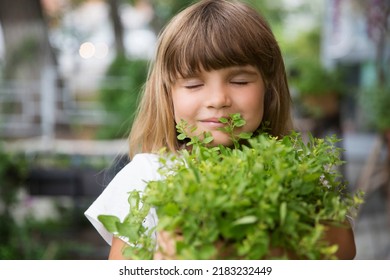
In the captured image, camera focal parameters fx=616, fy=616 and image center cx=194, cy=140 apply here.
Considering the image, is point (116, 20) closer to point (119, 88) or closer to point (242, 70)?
point (119, 88)

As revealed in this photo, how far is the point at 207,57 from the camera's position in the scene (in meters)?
1.09

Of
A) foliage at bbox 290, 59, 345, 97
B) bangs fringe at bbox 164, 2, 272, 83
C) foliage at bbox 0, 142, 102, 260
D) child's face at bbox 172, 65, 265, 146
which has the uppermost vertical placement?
bangs fringe at bbox 164, 2, 272, 83

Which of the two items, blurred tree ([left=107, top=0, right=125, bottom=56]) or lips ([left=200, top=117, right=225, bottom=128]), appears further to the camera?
blurred tree ([left=107, top=0, right=125, bottom=56])

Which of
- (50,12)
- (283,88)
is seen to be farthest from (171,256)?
(50,12)

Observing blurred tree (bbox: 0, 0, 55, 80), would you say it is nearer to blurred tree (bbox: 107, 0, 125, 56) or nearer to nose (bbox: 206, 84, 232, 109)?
blurred tree (bbox: 107, 0, 125, 56)

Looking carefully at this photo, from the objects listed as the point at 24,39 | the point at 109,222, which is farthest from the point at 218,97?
the point at 24,39

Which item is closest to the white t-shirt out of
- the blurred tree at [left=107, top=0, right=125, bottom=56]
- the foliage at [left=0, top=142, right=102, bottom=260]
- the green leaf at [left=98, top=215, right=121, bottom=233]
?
the green leaf at [left=98, top=215, right=121, bottom=233]

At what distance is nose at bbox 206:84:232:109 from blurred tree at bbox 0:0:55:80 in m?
4.73

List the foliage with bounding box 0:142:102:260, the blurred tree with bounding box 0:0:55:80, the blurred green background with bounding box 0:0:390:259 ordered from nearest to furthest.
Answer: the foliage with bounding box 0:142:102:260 → the blurred green background with bounding box 0:0:390:259 → the blurred tree with bounding box 0:0:55:80

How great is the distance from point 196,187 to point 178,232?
0.06 meters

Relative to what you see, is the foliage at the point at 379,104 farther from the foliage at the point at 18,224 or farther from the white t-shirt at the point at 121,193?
the white t-shirt at the point at 121,193

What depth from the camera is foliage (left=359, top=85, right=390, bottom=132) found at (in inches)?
143

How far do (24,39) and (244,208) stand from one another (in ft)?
17.2

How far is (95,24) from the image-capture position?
718cm
